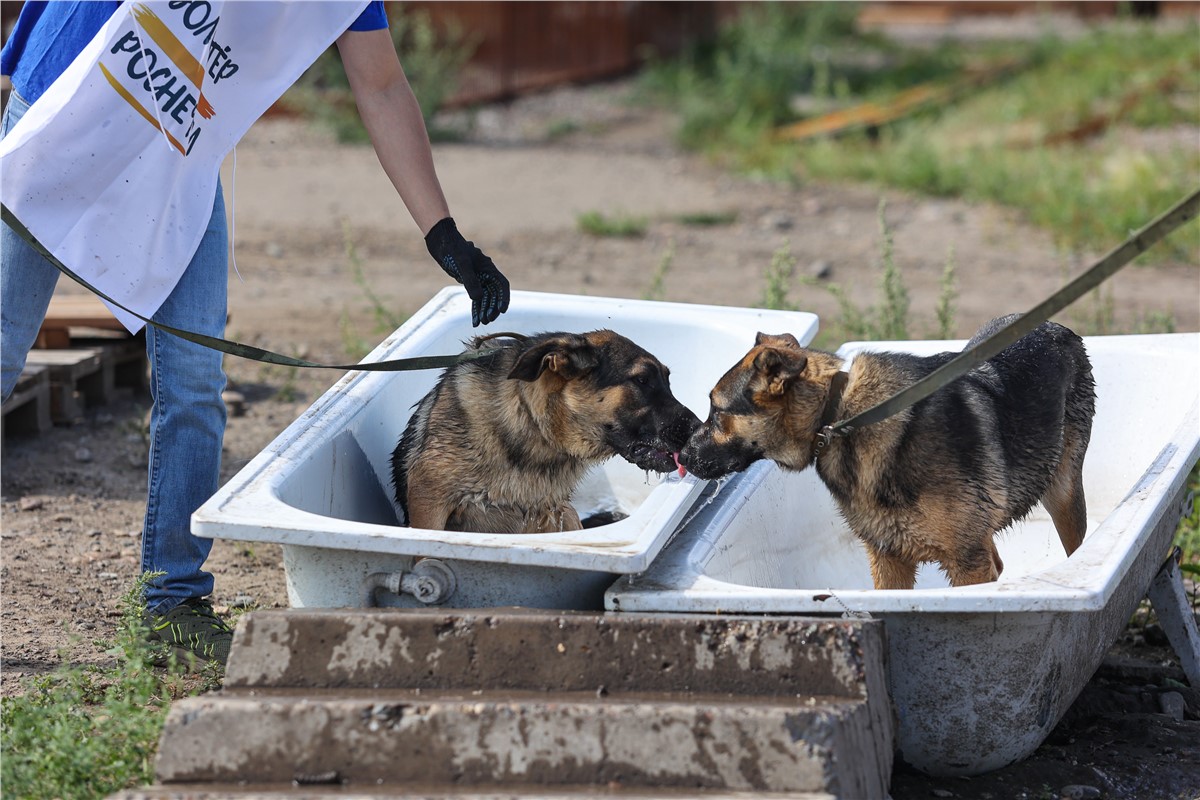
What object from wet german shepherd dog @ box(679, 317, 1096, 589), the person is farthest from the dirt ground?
wet german shepherd dog @ box(679, 317, 1096, 589)

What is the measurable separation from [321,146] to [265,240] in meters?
3.18

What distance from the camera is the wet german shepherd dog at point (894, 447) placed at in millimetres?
4184

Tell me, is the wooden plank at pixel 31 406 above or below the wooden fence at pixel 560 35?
below

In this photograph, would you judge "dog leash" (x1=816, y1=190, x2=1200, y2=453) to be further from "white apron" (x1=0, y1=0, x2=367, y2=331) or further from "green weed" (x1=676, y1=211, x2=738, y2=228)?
"green weed" (x1=676, y1=211, x2=738, y2=228)

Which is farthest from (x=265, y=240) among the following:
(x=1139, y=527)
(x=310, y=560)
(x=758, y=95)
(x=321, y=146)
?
(x=1139, y=527)

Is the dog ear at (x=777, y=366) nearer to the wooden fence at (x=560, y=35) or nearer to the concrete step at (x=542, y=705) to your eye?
the concrete step at (x=542, y=705)

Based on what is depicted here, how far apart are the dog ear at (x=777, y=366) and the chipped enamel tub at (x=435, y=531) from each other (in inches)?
15.7

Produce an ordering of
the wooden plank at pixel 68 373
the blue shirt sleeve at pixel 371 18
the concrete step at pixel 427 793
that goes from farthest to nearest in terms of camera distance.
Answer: the wooden plank at pixel 68 373
the blue shirt sleeve at pixel 371 18
the concrete step at pixel 427 793

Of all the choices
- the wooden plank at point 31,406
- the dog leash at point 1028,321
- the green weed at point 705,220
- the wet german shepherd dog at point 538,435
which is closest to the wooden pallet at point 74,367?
the wooden plank at point 31,406

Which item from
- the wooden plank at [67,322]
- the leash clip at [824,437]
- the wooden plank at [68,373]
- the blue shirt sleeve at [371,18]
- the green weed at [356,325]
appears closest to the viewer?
the leash clip at [824,437]

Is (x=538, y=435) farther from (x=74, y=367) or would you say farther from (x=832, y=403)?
(x=74, y=367)

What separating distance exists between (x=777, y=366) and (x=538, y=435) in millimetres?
773

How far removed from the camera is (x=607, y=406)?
425 cm

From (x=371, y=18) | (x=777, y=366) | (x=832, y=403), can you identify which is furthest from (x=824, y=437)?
(x=371, y=18)
